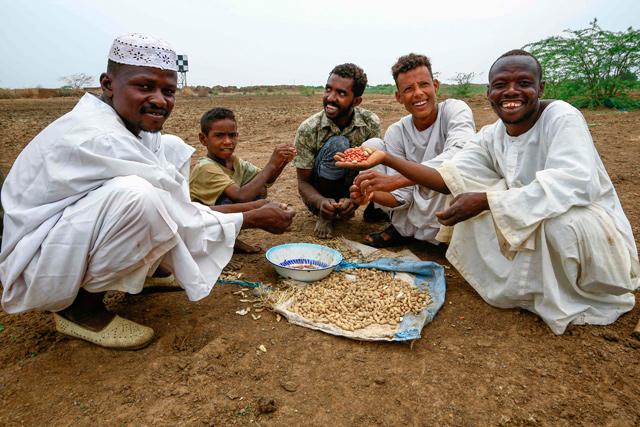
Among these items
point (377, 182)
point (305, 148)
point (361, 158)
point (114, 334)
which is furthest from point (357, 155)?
point (114, 334)

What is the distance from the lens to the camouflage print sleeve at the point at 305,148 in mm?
3871

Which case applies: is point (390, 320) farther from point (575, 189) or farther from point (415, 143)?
point (415, 143)

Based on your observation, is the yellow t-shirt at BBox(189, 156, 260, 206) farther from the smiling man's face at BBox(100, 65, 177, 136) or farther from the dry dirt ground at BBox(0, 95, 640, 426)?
the smiling man's face at BBox(100, 65, 177, 136)

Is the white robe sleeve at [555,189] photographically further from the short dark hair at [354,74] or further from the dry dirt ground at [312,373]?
the short dark hair at [354,74]

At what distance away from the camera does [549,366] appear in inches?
81.0

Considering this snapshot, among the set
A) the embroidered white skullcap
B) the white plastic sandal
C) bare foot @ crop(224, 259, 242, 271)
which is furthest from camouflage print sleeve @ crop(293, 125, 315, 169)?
the white plastic sandal

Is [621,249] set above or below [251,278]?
above

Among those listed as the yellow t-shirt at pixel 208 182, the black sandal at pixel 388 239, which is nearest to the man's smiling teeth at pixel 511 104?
the black sandal at pixel 388 239

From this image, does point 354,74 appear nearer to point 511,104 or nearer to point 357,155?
point 357,155

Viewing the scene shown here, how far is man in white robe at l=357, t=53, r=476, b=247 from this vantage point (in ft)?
10.5

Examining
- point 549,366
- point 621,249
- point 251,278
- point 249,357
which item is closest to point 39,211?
point 249,357

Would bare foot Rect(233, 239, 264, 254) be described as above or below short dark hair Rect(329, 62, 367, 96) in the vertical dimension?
below

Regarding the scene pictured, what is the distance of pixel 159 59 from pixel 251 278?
58.7 inches

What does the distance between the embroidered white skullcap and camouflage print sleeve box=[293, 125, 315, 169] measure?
1.80 m
